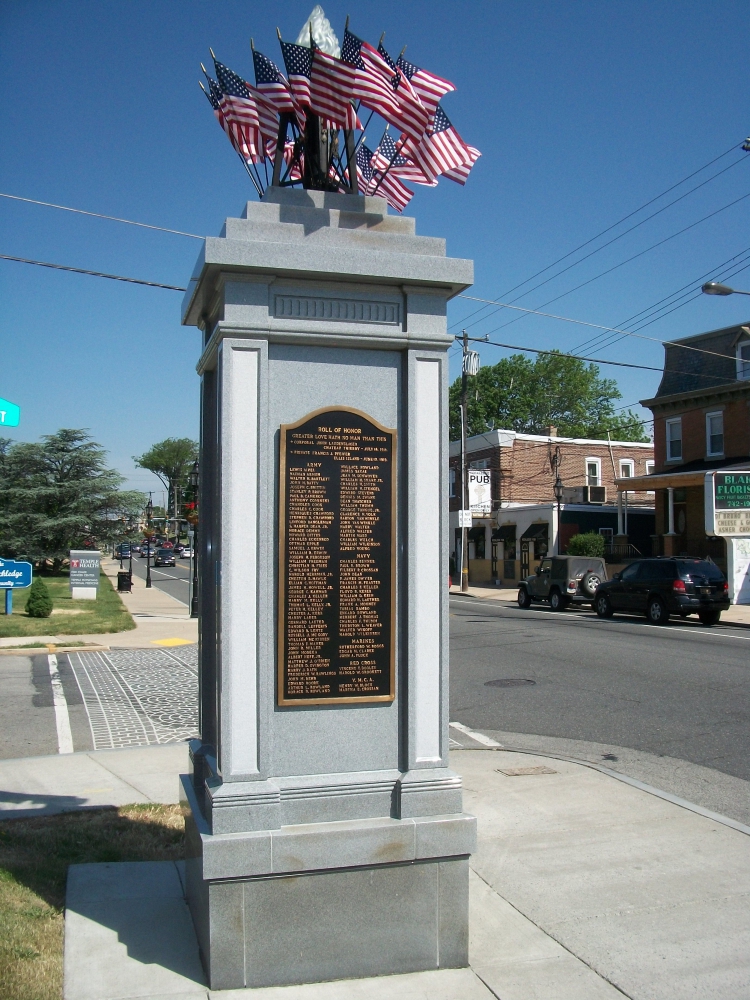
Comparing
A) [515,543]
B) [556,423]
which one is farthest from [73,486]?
[556,423]

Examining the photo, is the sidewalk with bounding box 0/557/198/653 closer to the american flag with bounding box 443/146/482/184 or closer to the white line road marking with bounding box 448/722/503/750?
the white line road marking with bounding box 448/722/503/750

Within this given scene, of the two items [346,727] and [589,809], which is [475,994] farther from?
[589,809]

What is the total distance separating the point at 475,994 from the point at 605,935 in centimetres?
94

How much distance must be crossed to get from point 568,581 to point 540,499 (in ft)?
67.2

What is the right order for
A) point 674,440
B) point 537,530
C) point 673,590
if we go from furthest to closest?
point 537,530, point 674,440, point 673,590

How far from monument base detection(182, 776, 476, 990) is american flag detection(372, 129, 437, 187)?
11.3ft

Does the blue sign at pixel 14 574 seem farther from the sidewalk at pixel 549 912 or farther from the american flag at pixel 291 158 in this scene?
the american flag at pixel 291 158

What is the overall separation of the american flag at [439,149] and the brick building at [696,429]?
30.1 metres

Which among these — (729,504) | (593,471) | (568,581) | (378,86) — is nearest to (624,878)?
(378,86)

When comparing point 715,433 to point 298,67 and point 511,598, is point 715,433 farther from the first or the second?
point 298,67

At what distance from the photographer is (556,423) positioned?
72.1 m

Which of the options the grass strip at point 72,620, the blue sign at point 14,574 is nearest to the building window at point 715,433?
the grass strip at point 72,620

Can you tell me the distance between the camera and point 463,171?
4961 mm

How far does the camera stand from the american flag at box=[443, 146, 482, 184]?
4.93 m
